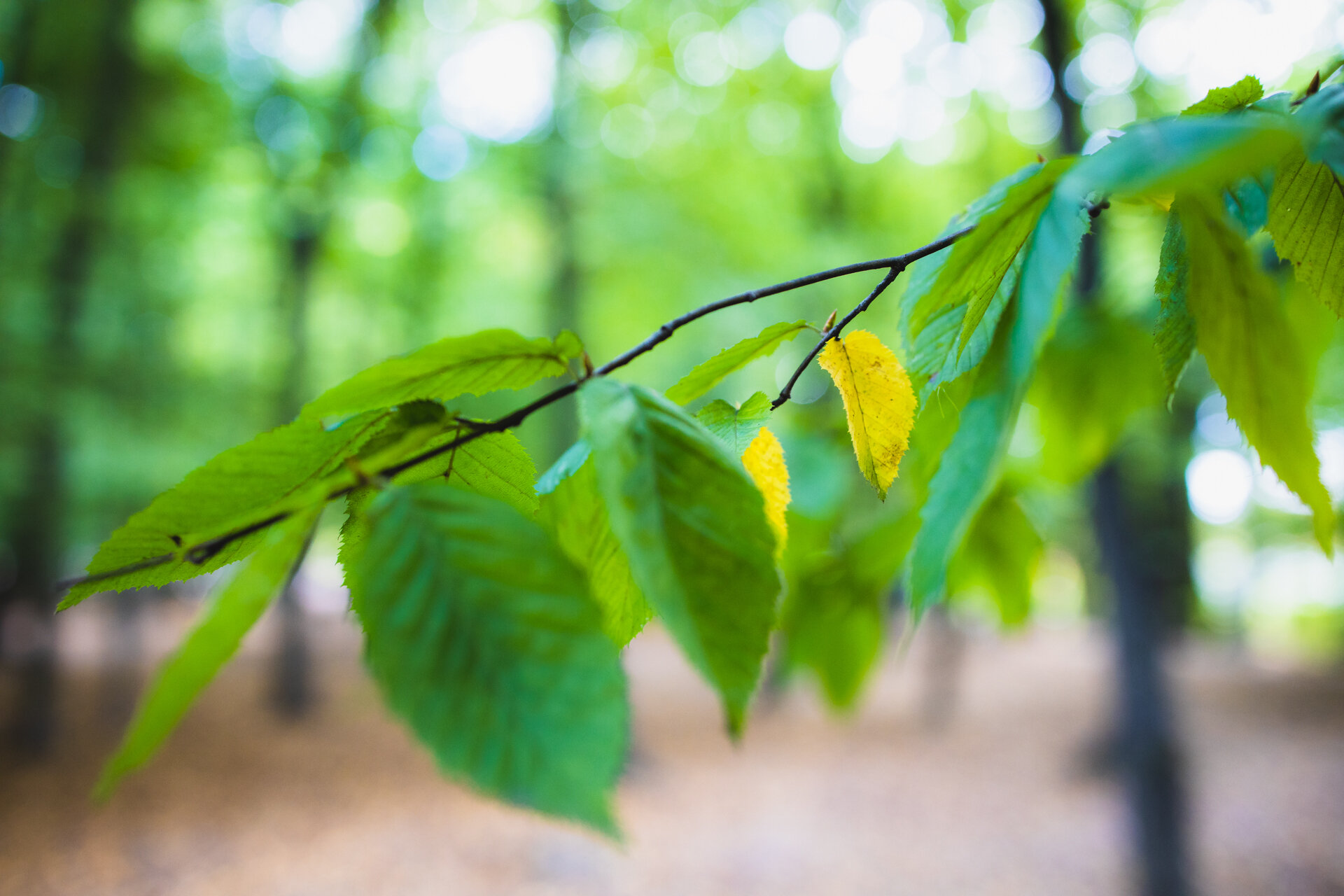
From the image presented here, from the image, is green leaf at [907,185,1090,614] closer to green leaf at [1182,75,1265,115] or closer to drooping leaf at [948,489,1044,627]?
green leaf at [1182,75,1265,115]

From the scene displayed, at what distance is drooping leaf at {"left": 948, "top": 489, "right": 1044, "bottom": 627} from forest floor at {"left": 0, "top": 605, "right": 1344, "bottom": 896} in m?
2.86

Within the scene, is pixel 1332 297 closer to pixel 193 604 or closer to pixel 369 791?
pixel 369 791

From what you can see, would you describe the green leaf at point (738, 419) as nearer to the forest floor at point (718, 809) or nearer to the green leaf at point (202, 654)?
the green leaf at point (202, 654)

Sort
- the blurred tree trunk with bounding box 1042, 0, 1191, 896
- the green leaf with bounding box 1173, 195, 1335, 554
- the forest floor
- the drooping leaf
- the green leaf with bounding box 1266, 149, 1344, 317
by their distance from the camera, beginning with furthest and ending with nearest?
1. the forest floor
2. the blurred tree trunk with bounding box 1042, 0, 1191, 896
3. the drooping leaf
4. the green leaf with bounding box 1266, 149, 1344, 317
5. the green leaf with bounding box 1173, 195, 1335, 554

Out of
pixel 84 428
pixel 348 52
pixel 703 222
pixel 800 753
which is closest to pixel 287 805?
pixel 84 428

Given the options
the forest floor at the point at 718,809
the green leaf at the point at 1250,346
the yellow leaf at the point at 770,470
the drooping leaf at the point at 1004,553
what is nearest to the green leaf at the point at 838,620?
the drooping leaf at the point at 1004,553

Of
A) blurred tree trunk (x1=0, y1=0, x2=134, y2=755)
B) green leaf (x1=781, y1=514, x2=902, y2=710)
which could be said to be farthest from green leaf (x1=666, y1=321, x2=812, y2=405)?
blurred tree trunk (x1=0, y1=0, x2=134, y2=755)

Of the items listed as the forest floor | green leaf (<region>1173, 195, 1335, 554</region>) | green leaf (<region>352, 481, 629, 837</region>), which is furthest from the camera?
the forest floor

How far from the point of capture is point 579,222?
28.5 feet

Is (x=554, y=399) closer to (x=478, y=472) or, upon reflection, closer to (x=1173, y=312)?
(x=478, y=472)

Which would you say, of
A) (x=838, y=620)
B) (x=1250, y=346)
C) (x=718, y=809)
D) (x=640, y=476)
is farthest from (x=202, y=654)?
(x=718, y=809)

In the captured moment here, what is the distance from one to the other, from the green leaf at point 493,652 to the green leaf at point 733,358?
25cm

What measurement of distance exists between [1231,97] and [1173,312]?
6.9 inches

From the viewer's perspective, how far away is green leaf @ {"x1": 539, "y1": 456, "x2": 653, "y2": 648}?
0.53m
